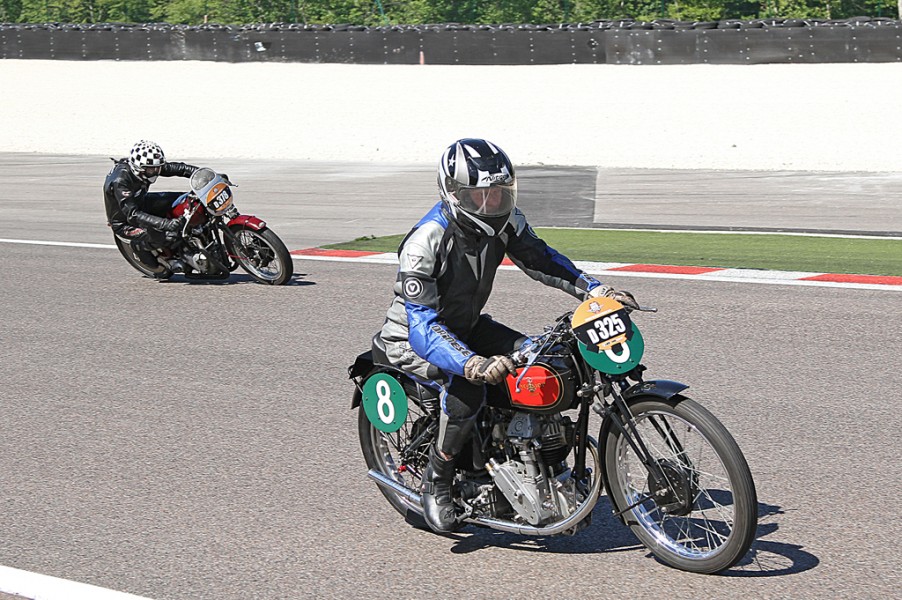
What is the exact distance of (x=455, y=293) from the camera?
16.7ft

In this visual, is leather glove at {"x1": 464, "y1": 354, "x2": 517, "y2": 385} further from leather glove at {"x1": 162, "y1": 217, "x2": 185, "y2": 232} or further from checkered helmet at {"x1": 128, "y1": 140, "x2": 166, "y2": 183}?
checkered helmet at {"x1": 128, "y1": 140, "x2": 166, "y2": 183}

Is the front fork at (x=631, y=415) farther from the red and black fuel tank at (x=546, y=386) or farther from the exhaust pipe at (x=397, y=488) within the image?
Answer: the exhaust pipe at (x=397, y=488)

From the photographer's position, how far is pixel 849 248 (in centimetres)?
1305

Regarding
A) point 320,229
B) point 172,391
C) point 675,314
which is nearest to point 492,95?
Answer: point 320,229

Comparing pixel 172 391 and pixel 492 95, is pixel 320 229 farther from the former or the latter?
pixel 492 95

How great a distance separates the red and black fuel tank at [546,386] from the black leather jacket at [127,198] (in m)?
8.14

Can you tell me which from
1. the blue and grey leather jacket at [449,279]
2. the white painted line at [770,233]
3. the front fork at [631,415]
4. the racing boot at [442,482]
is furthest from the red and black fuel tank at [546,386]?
the white painted line at [770,233]

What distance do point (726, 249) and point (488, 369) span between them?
9.06m

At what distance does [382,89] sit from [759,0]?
852 cm

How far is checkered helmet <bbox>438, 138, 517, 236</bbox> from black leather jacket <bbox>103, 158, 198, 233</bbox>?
7.78m

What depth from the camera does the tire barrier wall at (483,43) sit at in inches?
920

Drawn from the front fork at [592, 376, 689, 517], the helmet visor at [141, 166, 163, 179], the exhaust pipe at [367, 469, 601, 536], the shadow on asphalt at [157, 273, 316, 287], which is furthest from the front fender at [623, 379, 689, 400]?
the helmet visor at [141, 166, 163, 179]

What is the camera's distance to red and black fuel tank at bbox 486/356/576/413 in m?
4.71

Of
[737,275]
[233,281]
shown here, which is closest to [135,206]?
[233,281]
